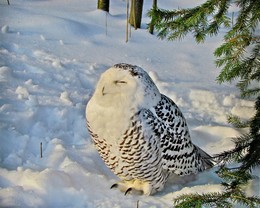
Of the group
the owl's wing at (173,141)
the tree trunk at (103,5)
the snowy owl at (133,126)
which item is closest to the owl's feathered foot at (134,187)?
the snowy owl at (133,126)

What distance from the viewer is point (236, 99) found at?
4500 mm

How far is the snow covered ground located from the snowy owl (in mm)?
213

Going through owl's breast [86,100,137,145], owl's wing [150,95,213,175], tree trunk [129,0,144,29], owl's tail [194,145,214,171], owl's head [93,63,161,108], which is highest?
owl's head [93,63,161,108]

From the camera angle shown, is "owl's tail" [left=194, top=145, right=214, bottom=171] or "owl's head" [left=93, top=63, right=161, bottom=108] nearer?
"owl's head" [left=93, top=63, right=161, bottom=108]

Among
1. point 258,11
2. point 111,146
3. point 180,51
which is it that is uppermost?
point 258,11

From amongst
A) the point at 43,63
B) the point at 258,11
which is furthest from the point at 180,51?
the point at 258,11

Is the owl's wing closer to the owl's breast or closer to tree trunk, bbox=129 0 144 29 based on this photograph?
the owl's breast

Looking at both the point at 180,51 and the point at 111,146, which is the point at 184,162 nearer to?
the point at 111,146

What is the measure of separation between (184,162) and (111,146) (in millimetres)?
567

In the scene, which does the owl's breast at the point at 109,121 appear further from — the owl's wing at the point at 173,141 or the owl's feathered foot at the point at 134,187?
the owl's feathered foot at the point at 134,187

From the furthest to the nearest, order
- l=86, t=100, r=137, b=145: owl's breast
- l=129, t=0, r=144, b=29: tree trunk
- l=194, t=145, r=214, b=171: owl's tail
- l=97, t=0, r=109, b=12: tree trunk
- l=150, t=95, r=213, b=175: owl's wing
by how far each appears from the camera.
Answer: l=97, t=0, r=109, b=12: tree trunk < l=129, t=0, r=144, b=29: tree trunk < l=194, t=145, r=214, b=171: owl's tail < l=150, t=95, r=213, b=175: owl's wing < l=86, t=100, r=137, b=145: owl's breast

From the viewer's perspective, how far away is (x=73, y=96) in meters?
3.97

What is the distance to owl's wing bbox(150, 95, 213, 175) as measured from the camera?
2.69 metres

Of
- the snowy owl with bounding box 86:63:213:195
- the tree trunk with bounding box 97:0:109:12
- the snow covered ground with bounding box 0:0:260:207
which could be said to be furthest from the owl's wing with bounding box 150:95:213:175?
the tree trunk with bounding box 97:0:109:12
